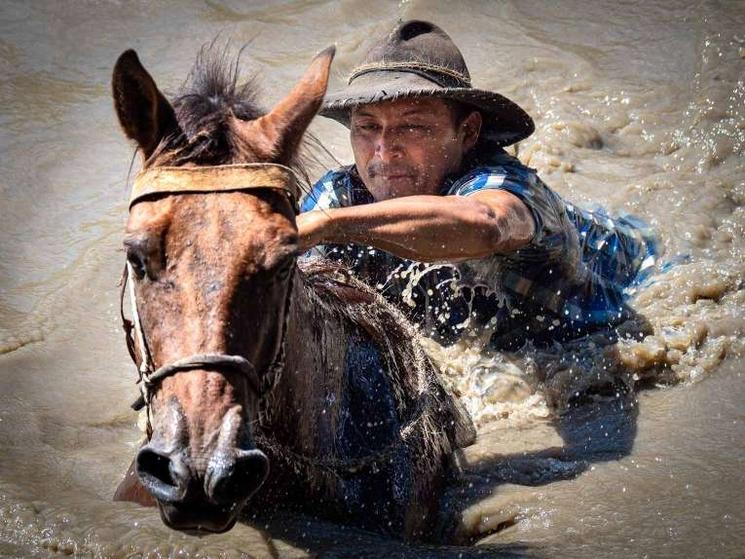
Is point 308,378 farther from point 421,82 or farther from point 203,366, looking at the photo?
point 421,82

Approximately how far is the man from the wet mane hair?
1.03 metres

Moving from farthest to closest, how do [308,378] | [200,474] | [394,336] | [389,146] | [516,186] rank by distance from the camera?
[389,146]
[516,186]
[394,336]
[308,378]
[200,474]

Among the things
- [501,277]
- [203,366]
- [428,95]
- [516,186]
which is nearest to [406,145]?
[428,95]

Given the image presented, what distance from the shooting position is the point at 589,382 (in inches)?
148

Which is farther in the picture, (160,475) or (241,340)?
(241,340)

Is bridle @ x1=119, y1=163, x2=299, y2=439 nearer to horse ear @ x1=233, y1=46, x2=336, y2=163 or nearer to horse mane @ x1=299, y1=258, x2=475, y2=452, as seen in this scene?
horse ear @ x1=233, y1=46, x2=336, y2=163

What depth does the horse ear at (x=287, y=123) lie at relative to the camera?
7.53ft

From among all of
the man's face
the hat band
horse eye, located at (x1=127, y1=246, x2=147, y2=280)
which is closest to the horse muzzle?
horse eye, located at (x1=127, y1=246, x2=147, y2=280)

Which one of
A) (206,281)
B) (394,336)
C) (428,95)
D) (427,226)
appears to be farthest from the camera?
(428,95)

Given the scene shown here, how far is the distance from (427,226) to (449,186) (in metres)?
0.99

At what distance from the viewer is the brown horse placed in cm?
190

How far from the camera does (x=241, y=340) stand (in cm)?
203

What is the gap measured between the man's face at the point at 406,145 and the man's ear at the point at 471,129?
9 cm

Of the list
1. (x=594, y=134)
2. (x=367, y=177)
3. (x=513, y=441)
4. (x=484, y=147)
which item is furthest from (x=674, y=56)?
(x=513, y=441)
